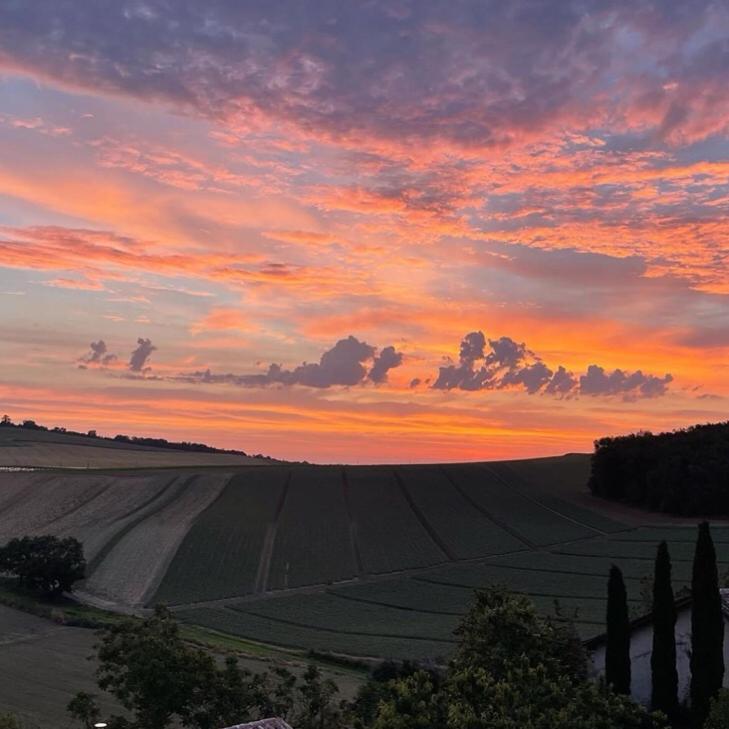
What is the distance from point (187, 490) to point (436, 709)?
9147 cm

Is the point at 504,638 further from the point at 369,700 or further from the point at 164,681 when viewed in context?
the point at 164,681

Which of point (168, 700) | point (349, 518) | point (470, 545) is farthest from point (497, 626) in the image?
point (349, 518)

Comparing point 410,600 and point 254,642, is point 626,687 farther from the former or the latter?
point 410,600

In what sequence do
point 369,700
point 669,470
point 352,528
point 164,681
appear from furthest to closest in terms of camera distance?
point 669,470, point 352,528, point 369,700, point 164,681

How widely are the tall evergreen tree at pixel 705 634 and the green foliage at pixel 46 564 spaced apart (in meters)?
51.0

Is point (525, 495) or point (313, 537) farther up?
point (525, 495)

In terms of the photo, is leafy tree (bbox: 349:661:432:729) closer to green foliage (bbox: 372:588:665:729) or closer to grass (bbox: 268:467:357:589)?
green foliage (bbox: 372:588:665:729)

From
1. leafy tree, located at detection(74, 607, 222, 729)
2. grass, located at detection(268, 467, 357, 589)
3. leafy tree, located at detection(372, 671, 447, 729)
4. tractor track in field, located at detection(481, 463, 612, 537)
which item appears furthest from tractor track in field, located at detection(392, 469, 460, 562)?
leafy tree, located at detection(372, 671, 447, 729)

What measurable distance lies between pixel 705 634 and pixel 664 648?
2.26 m

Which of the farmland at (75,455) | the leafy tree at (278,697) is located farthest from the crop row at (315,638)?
the farmland at (75,455)

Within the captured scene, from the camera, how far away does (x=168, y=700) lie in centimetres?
2786

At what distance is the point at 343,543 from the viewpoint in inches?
3472

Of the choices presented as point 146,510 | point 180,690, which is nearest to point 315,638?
point 180,690

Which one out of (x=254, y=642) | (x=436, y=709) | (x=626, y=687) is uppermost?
(x=436, y=709)
